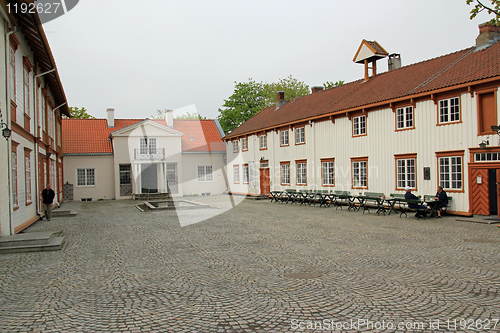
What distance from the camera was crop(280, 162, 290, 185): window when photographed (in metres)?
28.5

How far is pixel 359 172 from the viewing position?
70.9ft

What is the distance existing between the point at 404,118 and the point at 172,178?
77.2 ft

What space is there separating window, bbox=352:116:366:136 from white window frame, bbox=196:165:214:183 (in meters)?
19.4

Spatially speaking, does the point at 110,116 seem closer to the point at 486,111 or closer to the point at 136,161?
the point at 136,161

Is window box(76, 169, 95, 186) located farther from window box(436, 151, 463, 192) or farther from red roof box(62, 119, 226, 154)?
window box(436, 151, 463, 192)

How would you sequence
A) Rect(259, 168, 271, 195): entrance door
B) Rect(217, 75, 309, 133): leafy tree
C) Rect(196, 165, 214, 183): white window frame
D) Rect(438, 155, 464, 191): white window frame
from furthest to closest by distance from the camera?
Rect(217, 75, 309, 133): leafy tree
Rect(196, 165, 214, 183): white window frame
Rect(259, 168, 271, 195): entrance door
Rect(438, 155, 464, 191): white window frame

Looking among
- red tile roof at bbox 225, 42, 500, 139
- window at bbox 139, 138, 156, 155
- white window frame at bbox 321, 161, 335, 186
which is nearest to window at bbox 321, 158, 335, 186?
white window frame at bbox 321, 161, 335, 186

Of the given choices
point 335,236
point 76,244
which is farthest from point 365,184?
point 76,244

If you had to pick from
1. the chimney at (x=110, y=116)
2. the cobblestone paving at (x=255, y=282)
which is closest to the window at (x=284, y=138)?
the cobblestone paving at (x=255, y=282)

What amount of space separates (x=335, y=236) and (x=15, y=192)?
10387 millimetres

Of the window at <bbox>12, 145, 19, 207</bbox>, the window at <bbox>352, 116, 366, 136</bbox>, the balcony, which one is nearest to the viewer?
the window at <bbox>12, 145, 19, 207</bbox>

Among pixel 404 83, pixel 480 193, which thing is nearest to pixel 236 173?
pixel 404 83

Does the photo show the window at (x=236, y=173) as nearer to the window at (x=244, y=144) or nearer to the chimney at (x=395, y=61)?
the window at (x=244, y=144)

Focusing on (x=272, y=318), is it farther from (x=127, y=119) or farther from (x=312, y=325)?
(x=127, y=119)
